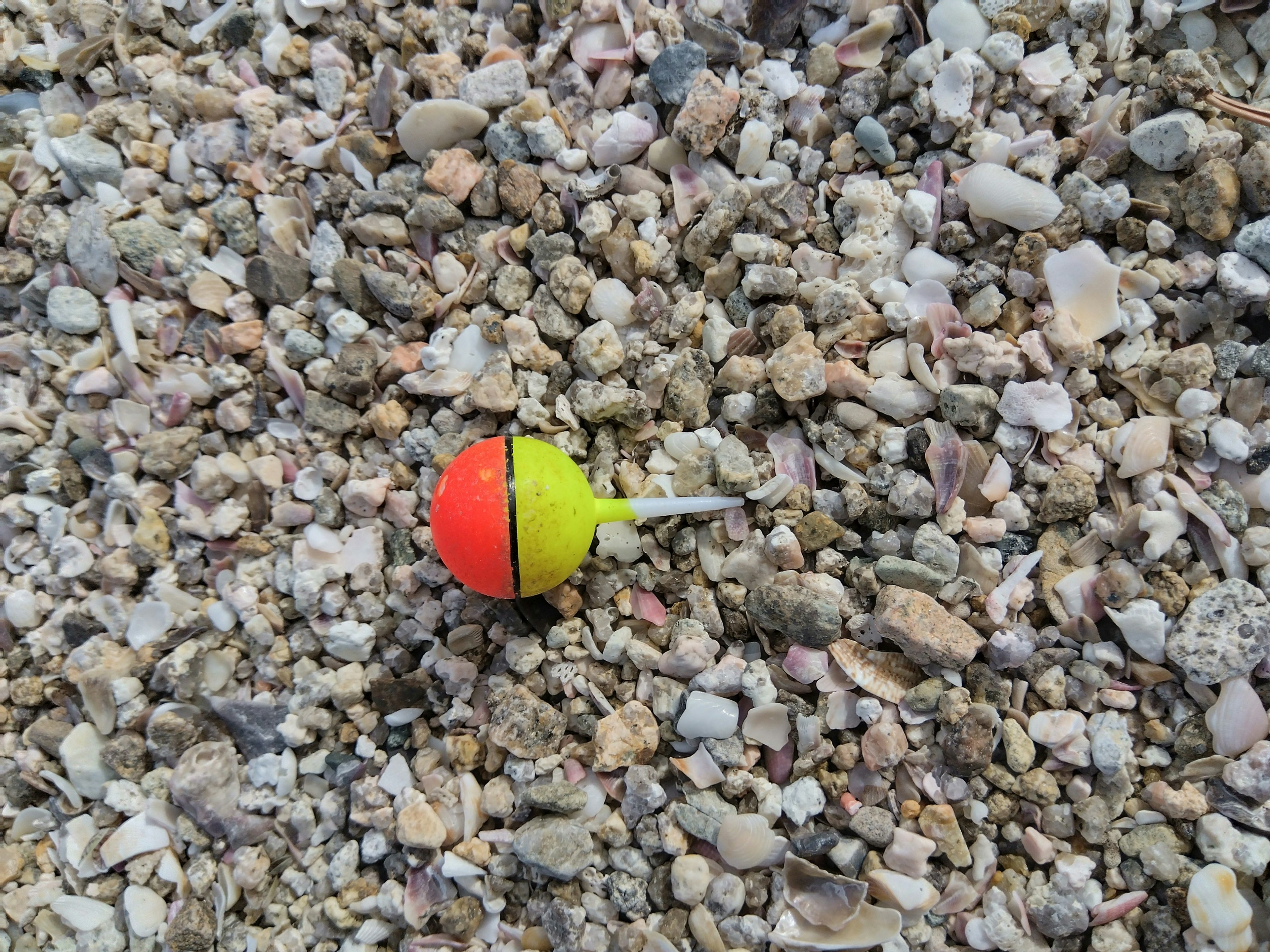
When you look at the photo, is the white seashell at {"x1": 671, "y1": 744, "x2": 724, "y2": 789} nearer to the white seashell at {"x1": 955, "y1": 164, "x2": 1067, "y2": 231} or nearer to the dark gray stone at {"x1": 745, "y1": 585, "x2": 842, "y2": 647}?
the dark gray stone at {"x1": 745, "y1": 585, "x2": 842, "y2": 647}

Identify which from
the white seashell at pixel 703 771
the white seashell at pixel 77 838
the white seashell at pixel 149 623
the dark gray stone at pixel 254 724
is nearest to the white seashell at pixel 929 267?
the white seashell at pixel 703 771

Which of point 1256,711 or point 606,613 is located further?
point 606,613

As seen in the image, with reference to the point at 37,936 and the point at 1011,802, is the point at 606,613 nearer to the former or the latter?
the point at 1011,802

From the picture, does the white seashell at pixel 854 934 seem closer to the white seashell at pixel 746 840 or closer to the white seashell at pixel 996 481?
the white seashell at pixel 746 840

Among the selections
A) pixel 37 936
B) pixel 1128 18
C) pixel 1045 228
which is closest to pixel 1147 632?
pixel 1045 228

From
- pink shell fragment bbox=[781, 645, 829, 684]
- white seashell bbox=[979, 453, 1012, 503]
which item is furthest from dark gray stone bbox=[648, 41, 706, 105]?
pink shell fragment bbox=[781, 645, 829, 684]

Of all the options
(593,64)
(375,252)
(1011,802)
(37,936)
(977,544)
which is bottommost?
(37,936)
